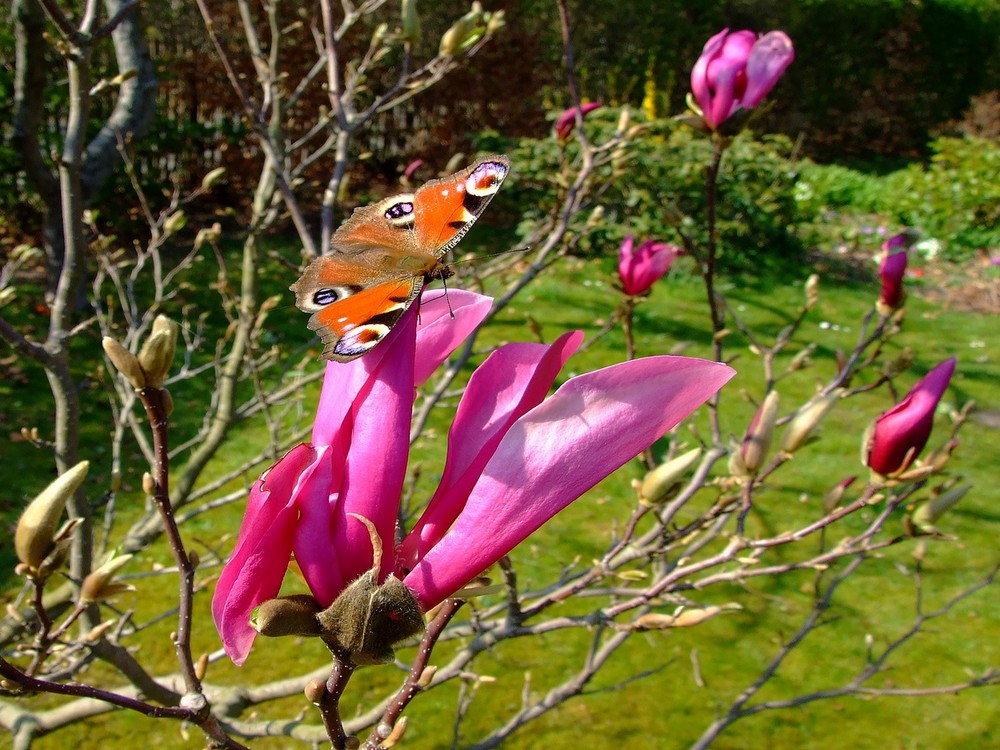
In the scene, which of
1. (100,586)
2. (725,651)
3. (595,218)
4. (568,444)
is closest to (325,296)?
(568,444)

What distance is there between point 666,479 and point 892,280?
884mm

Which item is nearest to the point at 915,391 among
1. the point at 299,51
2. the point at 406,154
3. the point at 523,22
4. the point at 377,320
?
the point at 377,320

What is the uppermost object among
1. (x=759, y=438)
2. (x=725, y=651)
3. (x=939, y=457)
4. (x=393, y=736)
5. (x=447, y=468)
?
(x=447, y=468)

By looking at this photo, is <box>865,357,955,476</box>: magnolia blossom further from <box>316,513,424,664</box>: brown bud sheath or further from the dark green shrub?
the dark green shrub

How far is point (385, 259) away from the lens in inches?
27.4

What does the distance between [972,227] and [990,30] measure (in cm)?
909

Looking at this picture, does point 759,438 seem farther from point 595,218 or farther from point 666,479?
point 595,218

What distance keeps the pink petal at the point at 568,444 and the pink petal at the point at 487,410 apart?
0.04 meters

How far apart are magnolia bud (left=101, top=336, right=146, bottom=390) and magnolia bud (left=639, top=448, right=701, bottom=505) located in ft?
2.17

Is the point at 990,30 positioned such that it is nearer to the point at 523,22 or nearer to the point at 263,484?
the point at 523,22

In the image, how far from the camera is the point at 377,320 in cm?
65

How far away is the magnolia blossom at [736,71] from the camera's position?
59.9 inches

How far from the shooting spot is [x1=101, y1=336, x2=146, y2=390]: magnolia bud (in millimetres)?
820

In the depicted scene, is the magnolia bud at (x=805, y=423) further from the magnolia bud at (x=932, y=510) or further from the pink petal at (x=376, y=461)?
the pink petal at (x=376, y=461)
